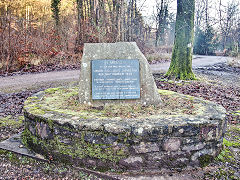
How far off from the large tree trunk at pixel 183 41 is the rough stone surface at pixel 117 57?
421 centimetres

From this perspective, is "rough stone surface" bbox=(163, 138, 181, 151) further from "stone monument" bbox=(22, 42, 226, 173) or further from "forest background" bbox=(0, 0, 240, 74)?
"forest background" bbox=(0, 0, 240, 74)

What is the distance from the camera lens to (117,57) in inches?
152

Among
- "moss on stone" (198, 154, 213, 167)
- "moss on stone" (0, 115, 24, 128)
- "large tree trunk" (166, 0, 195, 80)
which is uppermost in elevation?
"large tree trunk" (166, 0, 195, 80)

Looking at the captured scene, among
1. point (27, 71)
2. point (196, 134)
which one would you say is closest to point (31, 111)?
point (196, 134)

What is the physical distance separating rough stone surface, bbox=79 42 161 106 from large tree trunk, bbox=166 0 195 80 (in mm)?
Result: 4212

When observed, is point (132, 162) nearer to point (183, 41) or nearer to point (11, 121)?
point (11, 121)

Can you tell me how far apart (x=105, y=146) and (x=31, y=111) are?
4.35 ft

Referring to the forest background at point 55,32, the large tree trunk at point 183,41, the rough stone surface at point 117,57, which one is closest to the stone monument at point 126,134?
the rough stone surface at point 117,57

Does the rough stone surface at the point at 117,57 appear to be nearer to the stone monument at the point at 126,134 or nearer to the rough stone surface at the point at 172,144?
the stone monument at the point at 126,134

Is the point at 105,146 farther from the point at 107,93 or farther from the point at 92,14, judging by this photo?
the point at 92,14

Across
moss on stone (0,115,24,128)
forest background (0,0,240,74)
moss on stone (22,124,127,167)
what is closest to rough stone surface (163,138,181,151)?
moss on stone (22,124,127,167)

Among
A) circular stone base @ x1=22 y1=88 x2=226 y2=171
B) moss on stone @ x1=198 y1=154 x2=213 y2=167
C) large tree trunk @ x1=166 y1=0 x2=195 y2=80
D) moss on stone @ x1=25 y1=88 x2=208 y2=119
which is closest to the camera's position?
circular stone base @ x1=22 y1=88 x2=226 y2=171

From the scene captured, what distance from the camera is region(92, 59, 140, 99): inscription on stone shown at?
3.68 m

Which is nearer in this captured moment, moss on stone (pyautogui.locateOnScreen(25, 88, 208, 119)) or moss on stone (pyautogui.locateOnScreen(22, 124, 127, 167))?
moss on stone (pyautogui.locateOnScreen(22, 124, 127, 167))
